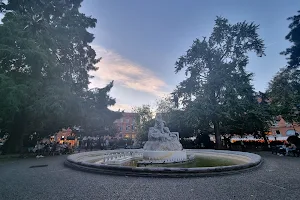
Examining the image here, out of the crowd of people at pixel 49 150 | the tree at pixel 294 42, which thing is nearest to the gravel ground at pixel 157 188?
the crowd of people at pixel 49 150

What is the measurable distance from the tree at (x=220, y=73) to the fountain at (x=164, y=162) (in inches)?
283

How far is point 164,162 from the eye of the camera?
33.7ft

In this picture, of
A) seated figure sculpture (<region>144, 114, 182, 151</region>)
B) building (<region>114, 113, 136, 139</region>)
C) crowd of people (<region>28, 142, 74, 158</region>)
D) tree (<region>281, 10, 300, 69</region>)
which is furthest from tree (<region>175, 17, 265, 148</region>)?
building (<region>114, 113, 136, 139</region>)

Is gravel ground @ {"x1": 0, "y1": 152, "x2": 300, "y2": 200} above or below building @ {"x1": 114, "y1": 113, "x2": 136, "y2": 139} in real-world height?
below

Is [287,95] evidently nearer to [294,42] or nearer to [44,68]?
[294,42]

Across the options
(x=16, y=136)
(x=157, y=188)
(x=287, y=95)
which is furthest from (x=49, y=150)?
(x=287, y=95)

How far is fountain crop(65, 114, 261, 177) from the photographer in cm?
744

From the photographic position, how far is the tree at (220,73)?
21.0 metres

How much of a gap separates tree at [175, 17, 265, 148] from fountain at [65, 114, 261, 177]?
718cm

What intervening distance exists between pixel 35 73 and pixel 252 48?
26707mm

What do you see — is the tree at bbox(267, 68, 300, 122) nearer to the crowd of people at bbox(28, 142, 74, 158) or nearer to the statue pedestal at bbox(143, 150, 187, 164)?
the statue pedestal at bbox(143, 150, 187, 164)

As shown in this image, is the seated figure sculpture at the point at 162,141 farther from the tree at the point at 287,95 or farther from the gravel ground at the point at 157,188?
the tree at the point at 287,95

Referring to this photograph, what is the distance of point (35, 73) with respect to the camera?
1839 centimetres

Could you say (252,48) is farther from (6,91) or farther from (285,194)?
(6,91)
